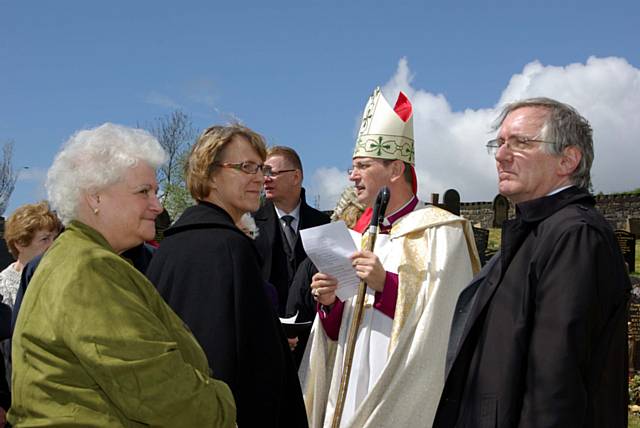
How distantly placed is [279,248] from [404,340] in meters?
2.24

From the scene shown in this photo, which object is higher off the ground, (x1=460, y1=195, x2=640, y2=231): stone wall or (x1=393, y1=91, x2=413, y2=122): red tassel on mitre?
(x1=393, y1=91, x2=413, y2=122): red tassel on mitre

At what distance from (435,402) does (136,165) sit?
234 centimetres

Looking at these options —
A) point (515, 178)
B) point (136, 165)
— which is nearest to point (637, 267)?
point (515, 178)

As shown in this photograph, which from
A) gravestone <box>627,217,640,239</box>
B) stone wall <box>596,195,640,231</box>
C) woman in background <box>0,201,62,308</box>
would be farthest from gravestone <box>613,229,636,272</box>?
stone wall <box>596,195,640,231</box>

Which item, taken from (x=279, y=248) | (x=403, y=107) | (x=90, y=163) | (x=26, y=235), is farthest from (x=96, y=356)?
(x=279, y=248)

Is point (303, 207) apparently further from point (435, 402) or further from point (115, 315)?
point (115, 315)

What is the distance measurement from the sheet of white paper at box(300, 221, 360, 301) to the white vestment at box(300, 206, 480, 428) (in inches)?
12.9

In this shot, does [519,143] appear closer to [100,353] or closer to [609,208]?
[100,353]

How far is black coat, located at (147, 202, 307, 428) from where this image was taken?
270 centimetres

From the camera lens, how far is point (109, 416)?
6.62ft

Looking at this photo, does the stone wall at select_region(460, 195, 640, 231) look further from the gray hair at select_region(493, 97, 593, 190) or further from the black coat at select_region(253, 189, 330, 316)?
the gray hair at select_region(493, 97, 593, 190)

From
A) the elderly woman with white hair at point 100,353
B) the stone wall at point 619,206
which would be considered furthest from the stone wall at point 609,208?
the elderly woman with white hair at point 100,353

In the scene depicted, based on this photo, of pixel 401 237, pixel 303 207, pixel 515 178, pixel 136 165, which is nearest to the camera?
pixel 136 165

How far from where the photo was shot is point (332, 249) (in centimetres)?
389
